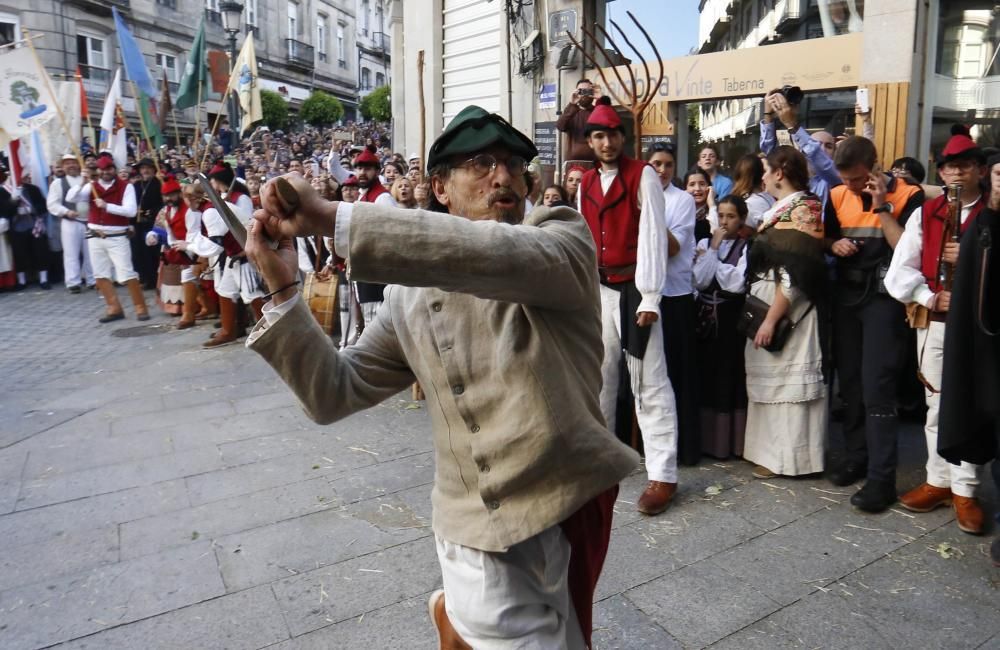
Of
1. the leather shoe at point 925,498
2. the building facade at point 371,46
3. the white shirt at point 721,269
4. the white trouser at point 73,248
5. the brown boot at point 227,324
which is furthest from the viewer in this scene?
the building facade at point 371,46

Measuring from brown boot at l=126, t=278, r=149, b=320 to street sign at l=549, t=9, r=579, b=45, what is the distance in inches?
281

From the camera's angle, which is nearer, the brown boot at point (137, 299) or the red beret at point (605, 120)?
the red beret at point (605, 120)

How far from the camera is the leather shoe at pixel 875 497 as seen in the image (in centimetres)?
433

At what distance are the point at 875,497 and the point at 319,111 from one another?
41.5 metres

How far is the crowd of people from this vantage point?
1.67 metres

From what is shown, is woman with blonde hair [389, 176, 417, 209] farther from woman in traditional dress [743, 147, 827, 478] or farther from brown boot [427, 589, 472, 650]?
brown boot [427, 589, 472, 650]

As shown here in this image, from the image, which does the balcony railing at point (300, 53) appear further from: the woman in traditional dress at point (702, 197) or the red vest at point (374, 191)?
the woman in traditional dress at point (702, 197)

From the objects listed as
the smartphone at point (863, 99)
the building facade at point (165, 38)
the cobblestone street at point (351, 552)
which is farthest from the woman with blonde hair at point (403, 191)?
the building facade at point (165, 38)

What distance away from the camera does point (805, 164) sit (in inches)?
194

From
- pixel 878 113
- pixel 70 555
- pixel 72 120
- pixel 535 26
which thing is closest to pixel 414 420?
pixel 70 555

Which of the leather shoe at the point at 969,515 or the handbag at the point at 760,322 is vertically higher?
the handbag at the point at 760,322

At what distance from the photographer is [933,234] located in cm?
416

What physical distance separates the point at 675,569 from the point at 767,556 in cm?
49

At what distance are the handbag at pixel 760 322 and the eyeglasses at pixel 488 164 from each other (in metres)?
3.34
